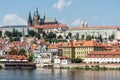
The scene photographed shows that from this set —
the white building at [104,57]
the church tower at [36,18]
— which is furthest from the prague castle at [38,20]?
the white building at [104,57]

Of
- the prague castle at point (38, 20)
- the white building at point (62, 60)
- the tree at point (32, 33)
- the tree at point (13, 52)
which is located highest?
the prague castle at point (38, 20)

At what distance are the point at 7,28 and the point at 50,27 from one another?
39.1 feet

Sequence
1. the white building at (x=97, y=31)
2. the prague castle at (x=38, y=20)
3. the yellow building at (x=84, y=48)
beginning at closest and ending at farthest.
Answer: the yellow building at (x=84, y=48) < the white building at (x=97, y=31) < the prague castle at (x=38, y=20)

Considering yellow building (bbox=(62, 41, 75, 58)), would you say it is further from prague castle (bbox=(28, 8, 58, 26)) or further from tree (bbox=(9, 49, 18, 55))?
prague castle (bbox=(28, 8, 58, 26))

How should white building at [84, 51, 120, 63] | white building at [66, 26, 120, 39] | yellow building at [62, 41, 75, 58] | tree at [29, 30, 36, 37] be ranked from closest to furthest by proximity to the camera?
white building at [84, 51, 120, 63] → yellow building at [62, 41, 75, 58] → tree at [29, 30, 36, 37] → white building at [66, 26, 120, 39]

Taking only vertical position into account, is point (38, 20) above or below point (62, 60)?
above

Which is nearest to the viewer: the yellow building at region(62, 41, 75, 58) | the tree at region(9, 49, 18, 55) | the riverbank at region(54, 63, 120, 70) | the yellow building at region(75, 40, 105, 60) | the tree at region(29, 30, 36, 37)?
the riverbank at region(54, 63, 120, 70)

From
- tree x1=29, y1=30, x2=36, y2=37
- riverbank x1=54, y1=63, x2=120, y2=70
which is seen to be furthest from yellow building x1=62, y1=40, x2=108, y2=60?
tree x1=29, y1=30, x2=36, y2=37

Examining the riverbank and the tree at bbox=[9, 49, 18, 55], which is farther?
the tree at bbox=[9, 49, 18, 55]

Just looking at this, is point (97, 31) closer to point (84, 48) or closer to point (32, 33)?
point (32, 33)

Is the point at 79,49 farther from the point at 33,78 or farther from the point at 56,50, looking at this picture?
the point at 33,78

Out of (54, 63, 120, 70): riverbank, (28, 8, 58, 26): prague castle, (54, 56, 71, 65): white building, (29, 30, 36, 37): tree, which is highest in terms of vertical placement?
(28, 8, 58, 26): prague castle

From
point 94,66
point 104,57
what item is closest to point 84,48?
point 104,57

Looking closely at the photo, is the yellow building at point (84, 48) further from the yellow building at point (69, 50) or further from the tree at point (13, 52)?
the tree at point (13, 52)
